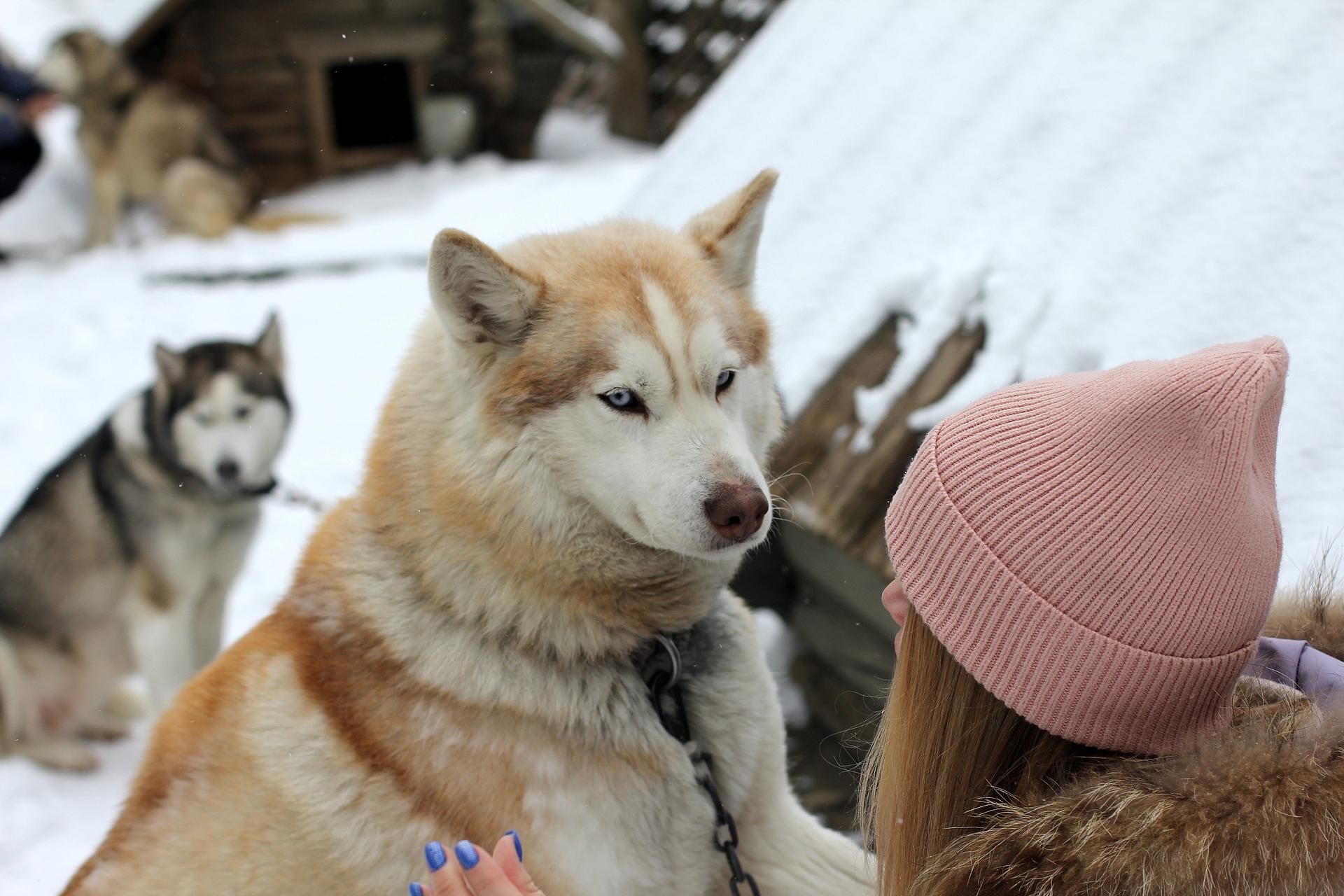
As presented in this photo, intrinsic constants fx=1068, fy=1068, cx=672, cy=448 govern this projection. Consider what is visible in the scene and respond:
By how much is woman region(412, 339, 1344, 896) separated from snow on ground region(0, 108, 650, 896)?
2.66 meters

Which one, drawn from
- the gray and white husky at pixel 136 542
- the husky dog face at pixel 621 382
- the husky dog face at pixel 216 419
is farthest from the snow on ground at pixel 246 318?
the husky dog face at pixel 621 382

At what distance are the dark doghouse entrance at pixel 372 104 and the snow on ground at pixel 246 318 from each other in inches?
38.4

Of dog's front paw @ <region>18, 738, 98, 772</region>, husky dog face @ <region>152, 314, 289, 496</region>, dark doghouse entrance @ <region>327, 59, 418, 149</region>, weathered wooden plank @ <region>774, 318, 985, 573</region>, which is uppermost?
weathered wooden plank @ <region>774, 318, 985, 573</region>

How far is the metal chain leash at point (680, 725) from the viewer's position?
5.89 ft

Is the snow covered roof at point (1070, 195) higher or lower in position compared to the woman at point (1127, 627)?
lower

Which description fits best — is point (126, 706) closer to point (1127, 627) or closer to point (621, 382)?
point (621, 382)

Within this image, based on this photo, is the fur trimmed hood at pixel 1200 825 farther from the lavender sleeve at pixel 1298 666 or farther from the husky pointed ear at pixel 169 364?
the husky pointed ear at pixel 169 364

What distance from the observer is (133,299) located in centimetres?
718

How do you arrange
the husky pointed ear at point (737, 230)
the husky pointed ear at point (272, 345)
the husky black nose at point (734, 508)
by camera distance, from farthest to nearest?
the husky pointed ear at point (272, 345)
the husky pointed ear at point (737, 230)
the husky black nose at point (734, 508)

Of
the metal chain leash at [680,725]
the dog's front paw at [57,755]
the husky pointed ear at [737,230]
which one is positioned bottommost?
the dog's front paw at [57,755]

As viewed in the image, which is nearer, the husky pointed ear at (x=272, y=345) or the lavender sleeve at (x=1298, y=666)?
the lavender sleeve at (x=1298, y=666)

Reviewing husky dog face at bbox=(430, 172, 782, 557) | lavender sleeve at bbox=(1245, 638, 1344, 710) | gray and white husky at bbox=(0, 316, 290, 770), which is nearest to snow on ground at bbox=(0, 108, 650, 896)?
gray and white husky at bbox=(0, 316, 290, 770)

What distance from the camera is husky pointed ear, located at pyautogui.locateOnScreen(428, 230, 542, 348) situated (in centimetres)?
173

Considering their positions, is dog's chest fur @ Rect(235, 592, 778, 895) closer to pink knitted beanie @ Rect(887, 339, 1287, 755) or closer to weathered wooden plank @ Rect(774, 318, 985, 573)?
pink knitted beanie @ Rect(887, 339, 1287, 755)
